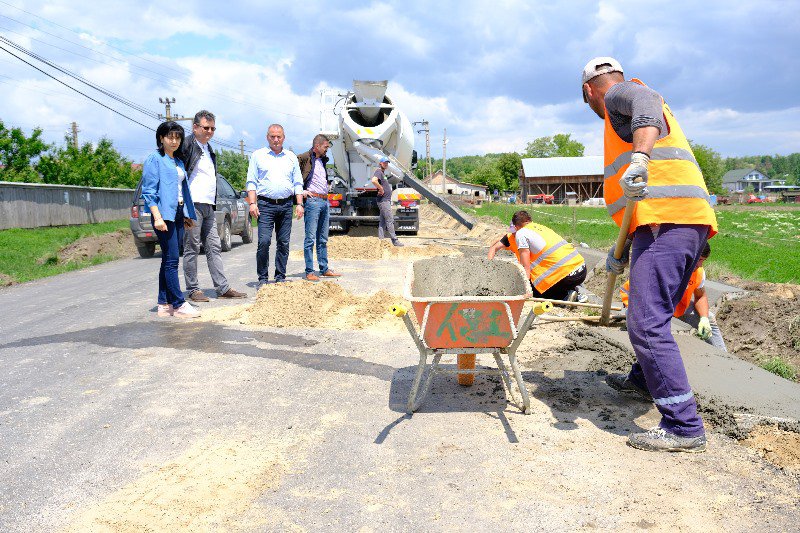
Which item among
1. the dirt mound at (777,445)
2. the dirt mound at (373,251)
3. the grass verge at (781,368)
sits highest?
the dirt mound at (373,251)

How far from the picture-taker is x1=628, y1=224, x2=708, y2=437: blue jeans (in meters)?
3.35

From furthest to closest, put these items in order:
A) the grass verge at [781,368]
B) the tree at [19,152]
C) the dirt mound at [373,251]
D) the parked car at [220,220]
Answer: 1. the tree at [19,152]
2. the parked car at [220,220]
3. the dirt mound at [373,251]
4. the grass verge at [781,368]

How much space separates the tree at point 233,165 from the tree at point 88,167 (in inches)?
1223

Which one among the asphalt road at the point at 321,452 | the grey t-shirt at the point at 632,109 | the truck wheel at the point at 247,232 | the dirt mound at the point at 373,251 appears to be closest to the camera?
the asphalt road at the point at 321,452

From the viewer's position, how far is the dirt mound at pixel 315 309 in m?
6.44

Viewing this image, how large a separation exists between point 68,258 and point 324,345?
37.9 feet

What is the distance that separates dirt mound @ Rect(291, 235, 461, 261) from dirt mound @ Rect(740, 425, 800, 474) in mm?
8974

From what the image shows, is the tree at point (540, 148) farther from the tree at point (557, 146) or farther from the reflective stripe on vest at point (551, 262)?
the reflective stripe on vest at point (551, 262)

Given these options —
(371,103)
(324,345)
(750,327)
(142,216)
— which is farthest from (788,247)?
(142,216)

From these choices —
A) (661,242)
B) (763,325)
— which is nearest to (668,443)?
(661,242)

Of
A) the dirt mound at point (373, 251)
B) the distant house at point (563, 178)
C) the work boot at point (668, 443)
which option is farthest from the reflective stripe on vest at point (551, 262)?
the distant house at point (563, 178)

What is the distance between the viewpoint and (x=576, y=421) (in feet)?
12.5

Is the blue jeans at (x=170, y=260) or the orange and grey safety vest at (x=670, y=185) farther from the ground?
the orange and grey safety vest at (x=670, y=185)

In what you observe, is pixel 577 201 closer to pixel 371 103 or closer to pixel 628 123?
pixel 371 103
